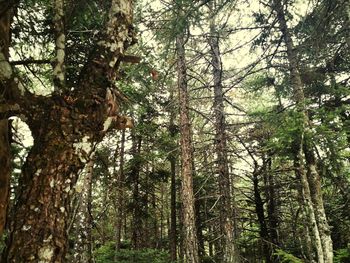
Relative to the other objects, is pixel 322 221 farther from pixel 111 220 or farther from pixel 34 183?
pixel 111 220

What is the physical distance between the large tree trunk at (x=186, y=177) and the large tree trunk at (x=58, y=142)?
19.9 ft

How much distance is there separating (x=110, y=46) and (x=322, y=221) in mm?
7314

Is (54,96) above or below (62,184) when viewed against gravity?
above

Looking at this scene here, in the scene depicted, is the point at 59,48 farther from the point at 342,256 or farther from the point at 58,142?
the point at 342,256

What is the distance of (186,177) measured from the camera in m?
9.26

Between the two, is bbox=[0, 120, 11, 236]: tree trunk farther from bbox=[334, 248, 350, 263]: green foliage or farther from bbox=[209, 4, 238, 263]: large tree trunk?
bbox=[334, 248, 350, 263]: green foliage

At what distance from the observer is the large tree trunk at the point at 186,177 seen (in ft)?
28.3

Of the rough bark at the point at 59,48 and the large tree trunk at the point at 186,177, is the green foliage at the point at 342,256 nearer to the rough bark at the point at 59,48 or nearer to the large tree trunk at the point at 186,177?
the large tree trunk at the point at 186,177

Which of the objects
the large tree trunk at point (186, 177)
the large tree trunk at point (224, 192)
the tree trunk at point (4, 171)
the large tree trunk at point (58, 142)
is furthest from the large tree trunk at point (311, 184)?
the tree trunk at point (4, 171)

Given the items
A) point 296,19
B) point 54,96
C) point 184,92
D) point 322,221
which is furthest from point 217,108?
point 54,96

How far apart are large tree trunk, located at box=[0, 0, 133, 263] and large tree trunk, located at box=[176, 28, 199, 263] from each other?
6069 millimetres

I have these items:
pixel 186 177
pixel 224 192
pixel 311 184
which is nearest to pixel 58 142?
pixel 186 177

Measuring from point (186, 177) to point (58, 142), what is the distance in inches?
263

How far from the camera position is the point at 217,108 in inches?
429
